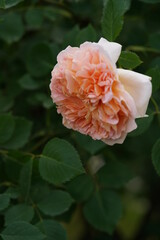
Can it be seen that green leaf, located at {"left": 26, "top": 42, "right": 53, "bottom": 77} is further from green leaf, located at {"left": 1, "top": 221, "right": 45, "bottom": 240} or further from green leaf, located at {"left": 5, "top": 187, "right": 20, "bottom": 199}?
green leaf, located at {"left": 1, "top": 221, "right": 45, "bottom": 240}

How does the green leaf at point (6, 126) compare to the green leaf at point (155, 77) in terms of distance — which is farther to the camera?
the green leaf at point (6, 126)

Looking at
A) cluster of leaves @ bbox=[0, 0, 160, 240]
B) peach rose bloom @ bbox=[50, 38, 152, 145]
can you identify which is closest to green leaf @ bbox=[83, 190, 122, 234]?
cluster of leaves @ bbox=[0, 0, 160, 240]

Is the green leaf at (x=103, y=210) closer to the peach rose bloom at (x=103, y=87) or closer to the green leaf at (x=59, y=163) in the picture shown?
the green leaf at (x=59, y=163)

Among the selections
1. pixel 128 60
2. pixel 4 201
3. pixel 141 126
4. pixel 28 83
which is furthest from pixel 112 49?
pixel 28 83

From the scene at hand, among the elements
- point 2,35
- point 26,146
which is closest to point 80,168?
point 26,146

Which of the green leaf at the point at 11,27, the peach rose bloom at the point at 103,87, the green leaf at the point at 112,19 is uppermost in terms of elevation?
the green leaf at the point at 112,19

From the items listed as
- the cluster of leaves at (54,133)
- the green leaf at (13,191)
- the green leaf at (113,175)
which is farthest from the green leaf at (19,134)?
the green leaf at (113,175)

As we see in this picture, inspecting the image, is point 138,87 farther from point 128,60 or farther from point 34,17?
point 34,17
